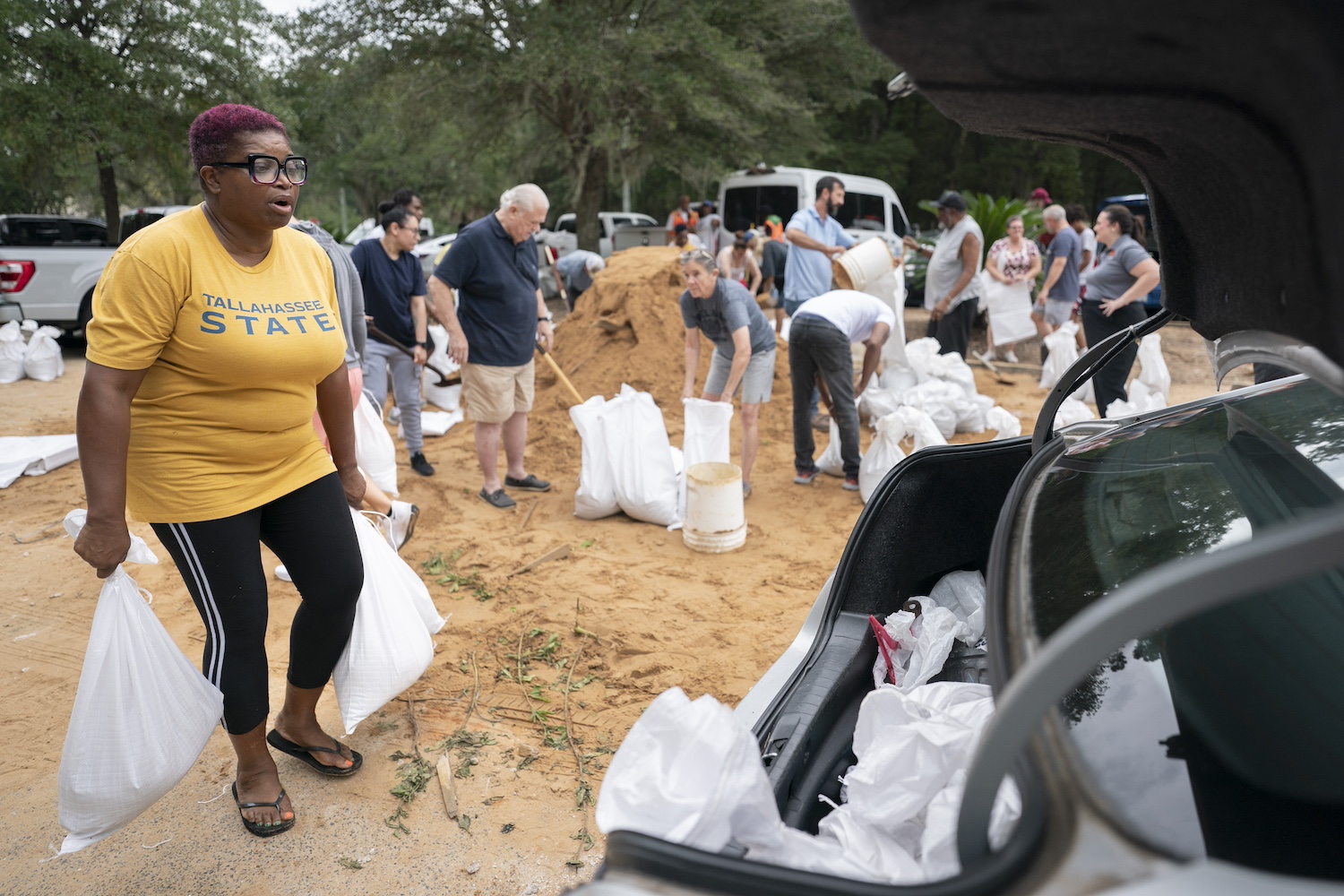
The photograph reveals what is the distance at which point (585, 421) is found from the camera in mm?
5340

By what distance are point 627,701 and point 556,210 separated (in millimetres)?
32513

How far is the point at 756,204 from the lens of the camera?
1539 centimetres

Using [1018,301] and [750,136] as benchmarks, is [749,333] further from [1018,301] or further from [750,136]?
[750,136]

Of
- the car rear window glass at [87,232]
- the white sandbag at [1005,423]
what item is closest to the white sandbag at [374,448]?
the white sandbag at [1005,423]

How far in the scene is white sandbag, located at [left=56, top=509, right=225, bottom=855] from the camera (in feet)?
7.42

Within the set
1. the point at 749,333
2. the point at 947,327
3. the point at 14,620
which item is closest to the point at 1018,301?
the point at 947,327

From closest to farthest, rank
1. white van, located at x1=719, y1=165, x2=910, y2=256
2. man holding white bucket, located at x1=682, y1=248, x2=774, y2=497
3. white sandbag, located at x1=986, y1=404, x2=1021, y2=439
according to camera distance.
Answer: man holding white bucket, located at x1=682, y1=248, x2=774, y2=497
white sandbag, located at x1=986, y1=404, x2=1021, y2=439
white van, located at x1=719, y1=165, x2=910, y2=256

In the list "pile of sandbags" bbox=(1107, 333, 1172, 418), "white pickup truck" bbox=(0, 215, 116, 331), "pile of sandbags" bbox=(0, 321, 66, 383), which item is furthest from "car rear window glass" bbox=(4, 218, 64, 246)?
"pile of sandbags" bbox=(1107, 333, 1172, 418)

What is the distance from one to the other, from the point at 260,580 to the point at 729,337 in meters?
3.69

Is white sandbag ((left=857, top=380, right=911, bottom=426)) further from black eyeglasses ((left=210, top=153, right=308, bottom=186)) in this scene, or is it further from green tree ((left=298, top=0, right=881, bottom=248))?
green tree ((left=298, top=0, right=881, bottom=248))

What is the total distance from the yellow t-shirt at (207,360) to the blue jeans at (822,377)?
3571 mm

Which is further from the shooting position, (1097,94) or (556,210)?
(556,210)

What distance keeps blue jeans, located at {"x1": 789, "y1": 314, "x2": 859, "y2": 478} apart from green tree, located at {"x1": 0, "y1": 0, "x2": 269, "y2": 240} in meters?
12.2

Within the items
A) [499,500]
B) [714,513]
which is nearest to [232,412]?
[714,513]
